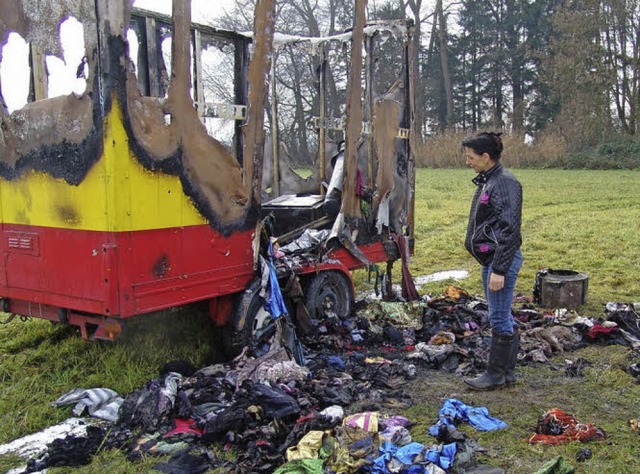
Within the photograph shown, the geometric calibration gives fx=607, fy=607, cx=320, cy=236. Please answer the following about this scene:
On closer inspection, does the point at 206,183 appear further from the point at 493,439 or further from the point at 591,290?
the point at 591,290

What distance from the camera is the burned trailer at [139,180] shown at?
415 cm

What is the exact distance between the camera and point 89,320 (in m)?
4.52

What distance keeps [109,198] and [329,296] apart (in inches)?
114

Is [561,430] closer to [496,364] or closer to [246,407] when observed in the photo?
[496,364]

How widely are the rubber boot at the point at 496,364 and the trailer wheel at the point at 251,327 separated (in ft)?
5.69

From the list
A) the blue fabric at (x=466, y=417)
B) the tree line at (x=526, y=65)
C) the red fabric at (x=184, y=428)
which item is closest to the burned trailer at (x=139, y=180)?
the red fabric at (x=184, y=428)

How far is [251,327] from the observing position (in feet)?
17.1

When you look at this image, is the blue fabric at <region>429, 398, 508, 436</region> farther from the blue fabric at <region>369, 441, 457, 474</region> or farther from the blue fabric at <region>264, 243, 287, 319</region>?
the blue fabric at <region>264, 243, 287, 319</region>

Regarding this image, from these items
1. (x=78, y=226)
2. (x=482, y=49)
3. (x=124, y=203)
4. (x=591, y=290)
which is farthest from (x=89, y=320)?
(x=482, y=49)

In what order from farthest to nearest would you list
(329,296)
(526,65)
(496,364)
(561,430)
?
1. (526,65)
2. (329,296)
3. (496,364)
4. (561,430)

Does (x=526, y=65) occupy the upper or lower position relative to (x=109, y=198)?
upper

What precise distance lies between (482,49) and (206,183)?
141ft

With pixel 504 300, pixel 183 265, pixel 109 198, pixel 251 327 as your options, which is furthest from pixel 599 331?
pixel 109 198

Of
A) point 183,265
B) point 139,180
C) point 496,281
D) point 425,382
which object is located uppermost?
point 139,180
